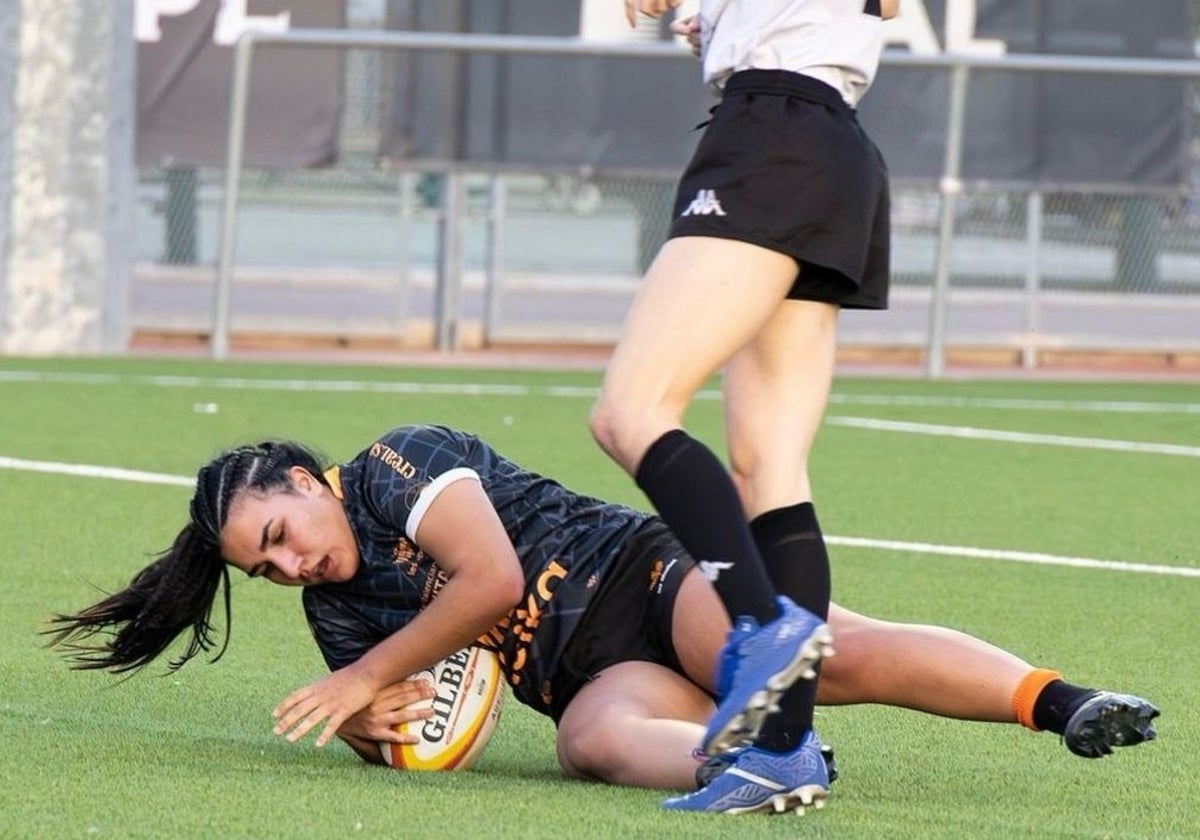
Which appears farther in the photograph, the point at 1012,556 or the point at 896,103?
the point at 896,103

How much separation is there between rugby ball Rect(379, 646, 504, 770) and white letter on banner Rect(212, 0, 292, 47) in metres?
9.60

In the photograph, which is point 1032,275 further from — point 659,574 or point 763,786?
point 763,786

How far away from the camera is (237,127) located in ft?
42.8

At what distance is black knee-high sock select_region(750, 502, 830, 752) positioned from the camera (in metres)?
3.76

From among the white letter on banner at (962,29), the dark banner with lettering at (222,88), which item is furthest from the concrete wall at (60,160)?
the white letter on banner at (962,29)

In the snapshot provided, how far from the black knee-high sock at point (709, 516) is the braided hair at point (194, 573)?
765 mm

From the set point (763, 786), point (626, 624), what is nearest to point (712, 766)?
point (763, 786)

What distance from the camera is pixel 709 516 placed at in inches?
142

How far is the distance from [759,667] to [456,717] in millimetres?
861

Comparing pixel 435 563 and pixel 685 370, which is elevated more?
pixel 685 370

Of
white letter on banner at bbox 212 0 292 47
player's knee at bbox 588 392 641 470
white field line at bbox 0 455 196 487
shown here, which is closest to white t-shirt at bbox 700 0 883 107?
player's knee at bbox 588 392 641 470

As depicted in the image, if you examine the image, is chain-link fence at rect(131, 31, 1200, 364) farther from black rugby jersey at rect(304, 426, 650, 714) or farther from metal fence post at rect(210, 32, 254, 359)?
black rugby jersey at rect(304, 426, 650, 714)

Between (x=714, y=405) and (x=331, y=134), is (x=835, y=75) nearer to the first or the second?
(x=714, y=405)

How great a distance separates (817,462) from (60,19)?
5849mm
